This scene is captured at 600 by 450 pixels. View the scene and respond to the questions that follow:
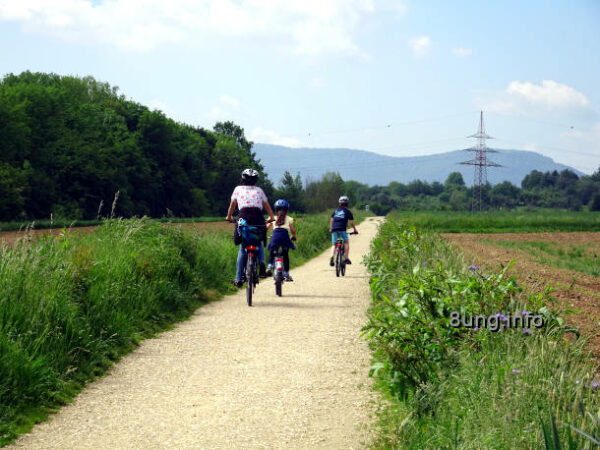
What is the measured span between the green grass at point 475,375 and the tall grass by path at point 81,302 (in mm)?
2873

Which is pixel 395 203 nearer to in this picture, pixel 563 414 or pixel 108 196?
pixel 108 196

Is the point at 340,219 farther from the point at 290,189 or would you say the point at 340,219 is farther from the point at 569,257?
the point at 290,189

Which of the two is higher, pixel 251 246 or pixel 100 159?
pixel 100 159

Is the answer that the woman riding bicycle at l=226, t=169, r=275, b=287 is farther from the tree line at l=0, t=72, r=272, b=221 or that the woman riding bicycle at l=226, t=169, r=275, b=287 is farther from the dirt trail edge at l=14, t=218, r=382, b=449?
the tree line at l=0, t=72, r=272, b=221

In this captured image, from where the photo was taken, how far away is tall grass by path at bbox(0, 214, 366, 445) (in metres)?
5.27

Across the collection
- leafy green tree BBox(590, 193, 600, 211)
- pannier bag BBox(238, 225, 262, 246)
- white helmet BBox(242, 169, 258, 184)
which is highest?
leafy green tree BBox(590, 193, 600, 211)

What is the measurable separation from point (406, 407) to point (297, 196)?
7774 cm

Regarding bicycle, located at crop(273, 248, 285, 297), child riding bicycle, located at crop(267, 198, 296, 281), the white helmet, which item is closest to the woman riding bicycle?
the white helmet

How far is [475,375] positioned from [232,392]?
231cm

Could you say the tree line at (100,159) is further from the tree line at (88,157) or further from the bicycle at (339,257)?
the bicycle at (339,257)

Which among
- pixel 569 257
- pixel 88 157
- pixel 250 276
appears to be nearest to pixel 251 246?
pixel 250 276

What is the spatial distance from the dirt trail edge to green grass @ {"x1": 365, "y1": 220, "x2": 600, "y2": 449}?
1.44ft

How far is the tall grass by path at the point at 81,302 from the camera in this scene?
5273 millimetres

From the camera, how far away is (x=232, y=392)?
564 cm
